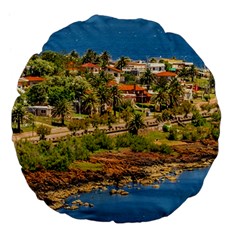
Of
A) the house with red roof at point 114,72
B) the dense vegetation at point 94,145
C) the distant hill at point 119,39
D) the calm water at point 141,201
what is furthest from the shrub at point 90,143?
the distant hill at point 119,39

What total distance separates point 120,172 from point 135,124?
0.29m

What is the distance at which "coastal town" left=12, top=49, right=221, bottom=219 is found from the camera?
16.8 feet

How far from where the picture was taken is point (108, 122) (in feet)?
17.0

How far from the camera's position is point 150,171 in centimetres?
523

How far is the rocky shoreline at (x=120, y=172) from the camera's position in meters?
5.16

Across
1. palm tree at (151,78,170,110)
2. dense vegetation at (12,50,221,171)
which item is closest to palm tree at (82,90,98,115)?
dense vegetation at (12,50,221,171)

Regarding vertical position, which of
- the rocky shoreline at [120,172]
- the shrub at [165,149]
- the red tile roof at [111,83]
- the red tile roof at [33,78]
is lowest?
the rocky shoreline at [120,172]

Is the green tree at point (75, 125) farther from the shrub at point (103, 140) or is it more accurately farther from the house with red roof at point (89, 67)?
the house with red roof at point (89, 67)

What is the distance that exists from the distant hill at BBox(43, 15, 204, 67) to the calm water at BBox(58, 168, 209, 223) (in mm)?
741

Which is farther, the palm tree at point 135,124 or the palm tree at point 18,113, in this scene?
the palm tree at point 135,124

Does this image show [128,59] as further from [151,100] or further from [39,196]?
[39,196]

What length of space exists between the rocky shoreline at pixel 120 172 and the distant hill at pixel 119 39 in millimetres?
570

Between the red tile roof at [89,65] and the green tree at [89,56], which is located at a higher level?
the green tree at [89,56]

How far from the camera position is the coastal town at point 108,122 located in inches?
202
